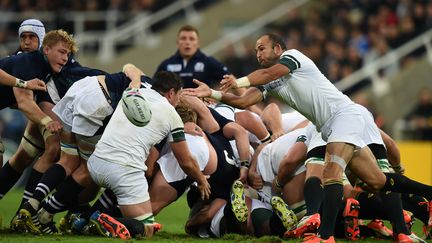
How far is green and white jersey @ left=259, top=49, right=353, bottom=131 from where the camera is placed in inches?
341

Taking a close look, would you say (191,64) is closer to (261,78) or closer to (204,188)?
(204,188)

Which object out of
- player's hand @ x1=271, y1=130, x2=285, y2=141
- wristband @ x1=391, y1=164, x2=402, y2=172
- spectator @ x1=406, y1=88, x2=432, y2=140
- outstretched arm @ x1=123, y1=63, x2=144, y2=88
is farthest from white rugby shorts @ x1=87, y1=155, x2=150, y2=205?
spectator @ x1=406, y1=88, x2=432, y2=140

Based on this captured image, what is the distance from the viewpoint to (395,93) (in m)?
20.1

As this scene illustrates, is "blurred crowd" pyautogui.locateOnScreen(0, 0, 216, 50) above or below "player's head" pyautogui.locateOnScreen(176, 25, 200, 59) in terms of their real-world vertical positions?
above

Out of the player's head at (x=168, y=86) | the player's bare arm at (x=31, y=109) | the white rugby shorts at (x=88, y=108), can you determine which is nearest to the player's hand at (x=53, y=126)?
the player's bare arm at (x=31, y=109)

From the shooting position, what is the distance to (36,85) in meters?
9.41

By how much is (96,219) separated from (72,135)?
1174mm

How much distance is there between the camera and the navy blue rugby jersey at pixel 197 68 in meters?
13.1

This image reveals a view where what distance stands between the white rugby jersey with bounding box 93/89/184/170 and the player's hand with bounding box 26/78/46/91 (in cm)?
92

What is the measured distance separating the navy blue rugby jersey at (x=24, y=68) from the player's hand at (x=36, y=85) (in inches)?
8.2

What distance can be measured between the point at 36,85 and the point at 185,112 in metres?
1.62

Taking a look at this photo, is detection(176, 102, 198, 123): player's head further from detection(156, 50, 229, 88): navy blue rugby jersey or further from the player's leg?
detection(156, 50, 229, 88): navy blue rugby jersey

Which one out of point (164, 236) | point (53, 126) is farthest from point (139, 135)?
point (164, 236)

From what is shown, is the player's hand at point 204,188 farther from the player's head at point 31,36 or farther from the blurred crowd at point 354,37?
the blurred crowd at point 354,37
